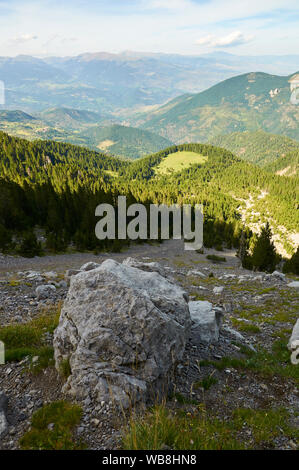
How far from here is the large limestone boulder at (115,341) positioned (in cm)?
668

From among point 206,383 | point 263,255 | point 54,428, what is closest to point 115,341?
point 54,428

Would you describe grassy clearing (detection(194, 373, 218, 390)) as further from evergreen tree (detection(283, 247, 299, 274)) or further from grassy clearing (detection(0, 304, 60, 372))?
evergreen tree (detection(283, 247, 299, 274))

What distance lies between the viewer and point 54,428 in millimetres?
5605

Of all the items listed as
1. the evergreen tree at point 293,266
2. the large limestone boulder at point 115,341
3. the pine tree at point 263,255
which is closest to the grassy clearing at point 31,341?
the large limestone boulder at point 115,341

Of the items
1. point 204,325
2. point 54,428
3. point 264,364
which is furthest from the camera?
point 204,325

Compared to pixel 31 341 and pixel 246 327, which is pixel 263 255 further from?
pixel 31 341

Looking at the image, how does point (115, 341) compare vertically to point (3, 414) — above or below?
above

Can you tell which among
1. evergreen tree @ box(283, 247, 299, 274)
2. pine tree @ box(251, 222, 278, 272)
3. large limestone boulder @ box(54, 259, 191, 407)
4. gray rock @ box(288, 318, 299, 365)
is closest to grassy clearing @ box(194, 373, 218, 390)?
large limestone boulder @ box(54, 259, 191, 407)

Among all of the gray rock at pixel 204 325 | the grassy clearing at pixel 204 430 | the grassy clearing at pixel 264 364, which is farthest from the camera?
the gray rock at pixel 204 325

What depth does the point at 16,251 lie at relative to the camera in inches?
1597

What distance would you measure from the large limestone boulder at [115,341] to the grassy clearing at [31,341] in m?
0.77

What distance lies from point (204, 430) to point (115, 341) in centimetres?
310

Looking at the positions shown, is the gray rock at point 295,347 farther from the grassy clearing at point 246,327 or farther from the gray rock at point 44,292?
the gray rock at point 44,292
